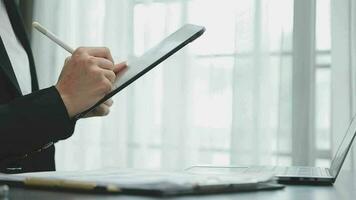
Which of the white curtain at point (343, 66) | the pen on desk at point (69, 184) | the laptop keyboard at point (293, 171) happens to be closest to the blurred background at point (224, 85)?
the white curtain at point (343, 66)

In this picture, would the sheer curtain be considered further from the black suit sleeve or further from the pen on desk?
the pen on desk

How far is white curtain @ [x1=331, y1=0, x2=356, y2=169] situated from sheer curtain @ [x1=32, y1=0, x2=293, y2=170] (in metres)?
0.17

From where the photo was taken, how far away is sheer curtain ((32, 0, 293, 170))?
6.47 ft

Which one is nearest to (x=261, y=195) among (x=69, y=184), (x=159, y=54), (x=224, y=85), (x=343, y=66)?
(x=69, y=184)

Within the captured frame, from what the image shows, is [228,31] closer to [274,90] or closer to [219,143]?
[274,90]

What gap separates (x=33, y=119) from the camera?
2.55 feet

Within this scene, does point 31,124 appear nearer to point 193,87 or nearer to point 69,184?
point 69,184

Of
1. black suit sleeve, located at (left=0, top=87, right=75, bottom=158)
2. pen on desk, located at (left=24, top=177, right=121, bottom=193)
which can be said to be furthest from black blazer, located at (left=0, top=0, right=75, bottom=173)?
pen on desk, located at (left=24, top=177, right=121, bottom=193)

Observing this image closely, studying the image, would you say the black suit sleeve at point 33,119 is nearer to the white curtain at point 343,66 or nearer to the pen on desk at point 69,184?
the pen on desk at point 69,184

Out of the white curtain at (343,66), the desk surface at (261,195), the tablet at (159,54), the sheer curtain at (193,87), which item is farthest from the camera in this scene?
the sheer curtain at (193,87)

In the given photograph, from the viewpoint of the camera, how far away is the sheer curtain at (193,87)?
1972 mm

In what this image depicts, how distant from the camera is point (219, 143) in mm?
2074

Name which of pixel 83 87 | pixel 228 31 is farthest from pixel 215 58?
pixel 83 87

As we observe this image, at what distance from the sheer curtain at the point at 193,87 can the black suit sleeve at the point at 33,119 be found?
1.29 m
